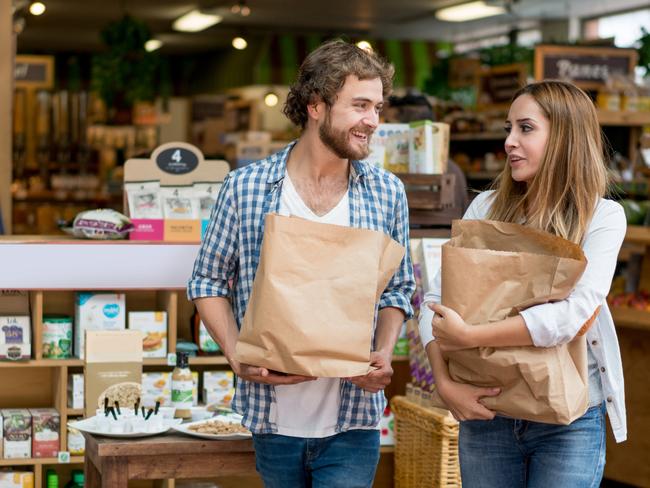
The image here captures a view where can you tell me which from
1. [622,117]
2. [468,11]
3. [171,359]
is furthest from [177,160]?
[468,11]

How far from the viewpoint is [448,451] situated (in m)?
4.11

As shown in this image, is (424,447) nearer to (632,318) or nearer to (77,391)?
(77,391)

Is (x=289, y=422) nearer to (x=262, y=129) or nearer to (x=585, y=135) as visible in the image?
(x=585, y=135)

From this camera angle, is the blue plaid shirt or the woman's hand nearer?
the woman's hand

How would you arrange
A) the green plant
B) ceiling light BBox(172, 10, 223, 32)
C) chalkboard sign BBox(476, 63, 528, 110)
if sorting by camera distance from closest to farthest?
chalkboard sign BBox(476, 63, 528, 110)
the green plant
ceiling light BBox(172, 10, 223, 32)

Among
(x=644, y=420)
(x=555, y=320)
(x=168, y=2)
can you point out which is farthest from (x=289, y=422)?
(x=168, y=2)

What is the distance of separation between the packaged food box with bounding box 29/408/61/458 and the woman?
2.17 metres

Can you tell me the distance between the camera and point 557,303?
2.49m

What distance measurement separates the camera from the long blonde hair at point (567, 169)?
263 cm

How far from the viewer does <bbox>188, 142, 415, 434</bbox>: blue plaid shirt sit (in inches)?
107

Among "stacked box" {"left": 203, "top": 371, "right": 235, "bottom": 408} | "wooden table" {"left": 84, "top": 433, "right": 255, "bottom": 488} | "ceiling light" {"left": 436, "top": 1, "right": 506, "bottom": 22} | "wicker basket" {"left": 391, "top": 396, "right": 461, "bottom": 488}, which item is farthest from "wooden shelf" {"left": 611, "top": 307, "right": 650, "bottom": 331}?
"ceiling light" {"left": 436, "top": 1, "right": 506, "bottom": 22}

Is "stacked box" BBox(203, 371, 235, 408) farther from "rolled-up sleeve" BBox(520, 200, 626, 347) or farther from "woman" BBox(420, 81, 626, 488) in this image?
"rolled-up sleeve" BBox(520, 200, 626, 347)

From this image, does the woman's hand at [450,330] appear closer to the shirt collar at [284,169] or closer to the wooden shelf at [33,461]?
the shirt collar at [284,169]

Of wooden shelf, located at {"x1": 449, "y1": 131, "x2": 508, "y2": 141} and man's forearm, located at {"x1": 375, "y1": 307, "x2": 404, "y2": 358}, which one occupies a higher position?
wooden shelf, located at {"x1": 449, "y1": 131, "x2": 508, "y2": 141}
